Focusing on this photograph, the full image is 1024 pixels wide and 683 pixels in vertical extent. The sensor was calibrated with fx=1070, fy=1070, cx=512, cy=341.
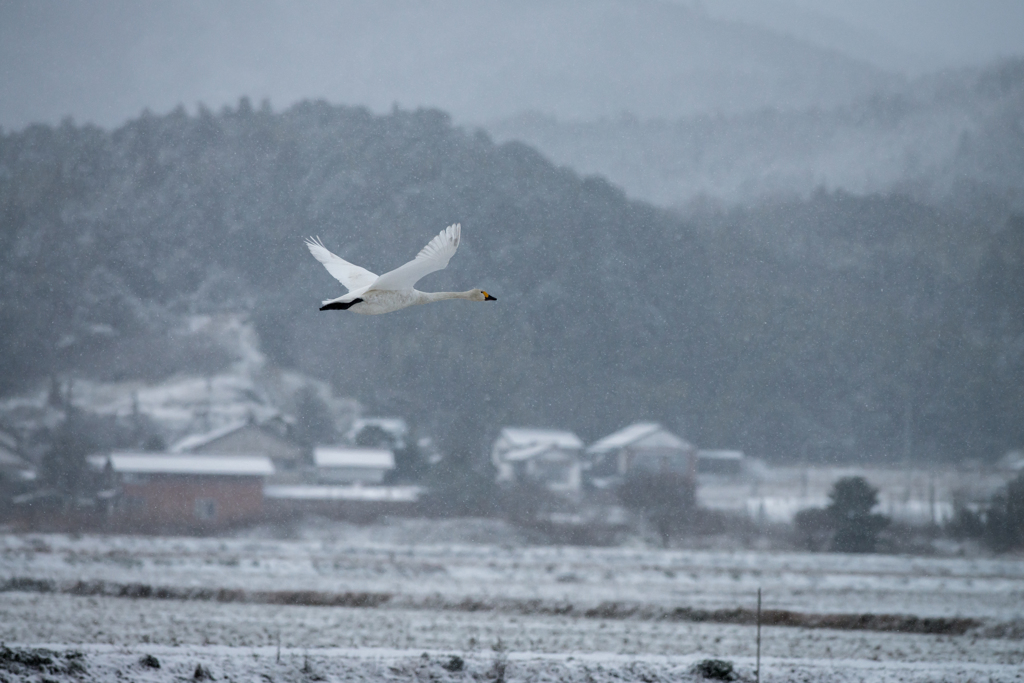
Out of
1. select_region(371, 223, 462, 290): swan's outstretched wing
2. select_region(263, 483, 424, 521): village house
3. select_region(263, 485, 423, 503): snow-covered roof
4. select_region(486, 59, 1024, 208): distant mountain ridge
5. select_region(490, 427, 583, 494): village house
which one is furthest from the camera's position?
select_region(486, 59, 1024, 208): distant mountain ridge

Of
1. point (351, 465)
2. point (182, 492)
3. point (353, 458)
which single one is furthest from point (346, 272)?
point (353, 458)

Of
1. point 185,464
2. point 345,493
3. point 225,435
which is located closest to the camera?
point 185,464

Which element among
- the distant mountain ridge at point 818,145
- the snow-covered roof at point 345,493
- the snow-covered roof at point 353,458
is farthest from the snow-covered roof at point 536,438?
the distant mountain ridge at point 818,145

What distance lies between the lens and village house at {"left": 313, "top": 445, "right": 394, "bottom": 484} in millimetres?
67312

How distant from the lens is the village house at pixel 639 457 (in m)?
69.4

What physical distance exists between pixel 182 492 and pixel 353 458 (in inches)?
618

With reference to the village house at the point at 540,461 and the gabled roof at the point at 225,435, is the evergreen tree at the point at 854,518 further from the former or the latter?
the gabled roof at the point at 225,435

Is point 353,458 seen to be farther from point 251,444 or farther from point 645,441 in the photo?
point 645,441

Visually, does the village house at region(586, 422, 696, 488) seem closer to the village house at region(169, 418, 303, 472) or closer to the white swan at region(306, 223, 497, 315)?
the village house at region(169, 418, 303, 472)

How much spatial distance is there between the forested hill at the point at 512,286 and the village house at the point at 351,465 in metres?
5.80

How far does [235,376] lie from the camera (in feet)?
329

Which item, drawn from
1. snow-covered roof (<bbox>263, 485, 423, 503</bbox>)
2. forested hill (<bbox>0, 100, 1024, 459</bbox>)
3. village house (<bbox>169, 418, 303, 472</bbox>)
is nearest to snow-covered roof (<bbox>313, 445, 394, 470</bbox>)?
village house (<bbox>169, 418, 303, 472</bbox>)

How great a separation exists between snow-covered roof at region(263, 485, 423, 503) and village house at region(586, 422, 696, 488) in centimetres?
1230

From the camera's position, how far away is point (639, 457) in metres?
71.2
